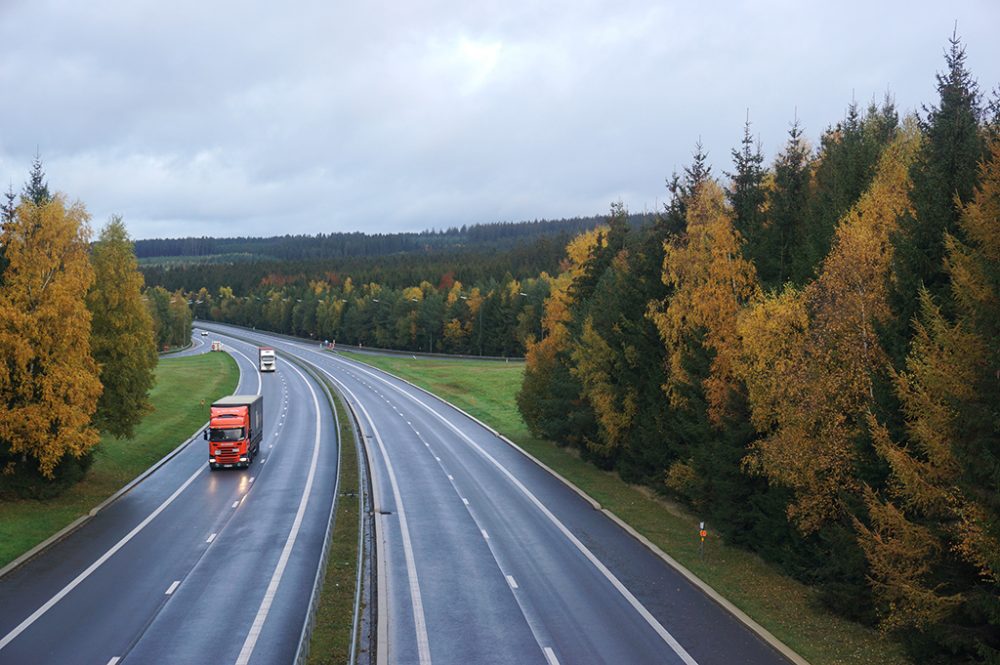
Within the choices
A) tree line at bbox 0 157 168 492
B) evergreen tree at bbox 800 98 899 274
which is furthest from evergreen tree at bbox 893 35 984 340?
tree line at bbox 0 157 168 492

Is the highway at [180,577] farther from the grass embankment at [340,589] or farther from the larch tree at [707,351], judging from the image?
the larch tree at [707,351]

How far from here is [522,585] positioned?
24.7 metres

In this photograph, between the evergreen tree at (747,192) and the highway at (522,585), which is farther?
the evergreen tree at (747,192)

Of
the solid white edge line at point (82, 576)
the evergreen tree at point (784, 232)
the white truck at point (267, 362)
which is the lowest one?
the solid white edge line at point (82, 576)

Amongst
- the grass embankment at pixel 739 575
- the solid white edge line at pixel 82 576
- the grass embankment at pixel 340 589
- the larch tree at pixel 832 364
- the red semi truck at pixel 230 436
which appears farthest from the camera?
the red semi truck at pixel 230 436

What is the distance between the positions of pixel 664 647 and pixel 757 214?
19.5 meters

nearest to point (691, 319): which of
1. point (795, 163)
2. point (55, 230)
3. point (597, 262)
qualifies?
point (795, 163)

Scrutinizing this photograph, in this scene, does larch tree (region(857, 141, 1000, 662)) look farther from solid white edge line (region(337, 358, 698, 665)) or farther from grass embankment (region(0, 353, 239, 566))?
grass embankment (region(0, 353, 239, 566))

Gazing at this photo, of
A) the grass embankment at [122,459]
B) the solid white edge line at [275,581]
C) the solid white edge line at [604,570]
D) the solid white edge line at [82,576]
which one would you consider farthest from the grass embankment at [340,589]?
the grass embankment at [122,459]

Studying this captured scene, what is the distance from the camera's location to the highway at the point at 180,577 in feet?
63.4

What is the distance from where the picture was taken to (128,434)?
39594 millimetres

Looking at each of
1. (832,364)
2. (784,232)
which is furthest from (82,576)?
(784,232)

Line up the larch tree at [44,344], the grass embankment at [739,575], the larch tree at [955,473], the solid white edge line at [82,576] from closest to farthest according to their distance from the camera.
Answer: the larch tree at [955,473]
the grass embankment at [739,575]
the solid white edge line at [82,576]
the larch tree at [44,344]

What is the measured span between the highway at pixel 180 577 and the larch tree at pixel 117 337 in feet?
13.4
